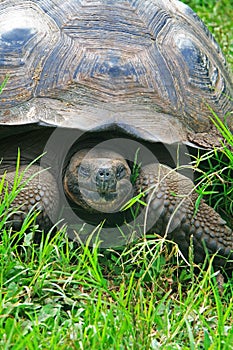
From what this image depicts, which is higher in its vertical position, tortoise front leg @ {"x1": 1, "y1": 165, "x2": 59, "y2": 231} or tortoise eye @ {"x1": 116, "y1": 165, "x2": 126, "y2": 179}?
tortoise eye @ {"x1": 116, "y1": 165, "x2": 126, "y2": 179}

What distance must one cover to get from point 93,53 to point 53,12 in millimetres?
434

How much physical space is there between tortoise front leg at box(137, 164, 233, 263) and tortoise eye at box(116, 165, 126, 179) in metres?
0.13

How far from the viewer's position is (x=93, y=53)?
390cm

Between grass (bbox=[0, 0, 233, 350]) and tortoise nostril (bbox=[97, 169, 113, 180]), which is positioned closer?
grass (bbox=[0, 0, 233, 350])

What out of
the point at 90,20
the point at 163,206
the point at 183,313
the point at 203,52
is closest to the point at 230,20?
the point at 203,52

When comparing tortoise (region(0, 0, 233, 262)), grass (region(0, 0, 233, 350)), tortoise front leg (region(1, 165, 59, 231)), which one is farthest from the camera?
tortoise (region(0, 0, 233, 262))

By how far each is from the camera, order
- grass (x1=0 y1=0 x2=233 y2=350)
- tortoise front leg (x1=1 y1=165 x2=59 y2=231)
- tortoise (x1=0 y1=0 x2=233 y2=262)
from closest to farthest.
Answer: grass (x1=0 y1=0 x2=233 y2=350) < tortoise front leg (x1=1 y1=165 x2=59 y2=231) < tortoise (x1=0 y1=0 x2=233 y2=262)

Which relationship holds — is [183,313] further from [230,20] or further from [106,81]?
[230,20]

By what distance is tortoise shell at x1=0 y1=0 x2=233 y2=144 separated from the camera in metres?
3.76

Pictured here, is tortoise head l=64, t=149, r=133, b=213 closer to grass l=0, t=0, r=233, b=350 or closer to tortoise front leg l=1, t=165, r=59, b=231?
tortoise front leg l=1, t=165, r=59, b=231

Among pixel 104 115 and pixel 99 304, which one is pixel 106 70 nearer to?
pixel 104 115

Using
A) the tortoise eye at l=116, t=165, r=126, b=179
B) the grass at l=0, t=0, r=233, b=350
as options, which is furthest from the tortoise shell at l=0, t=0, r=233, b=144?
the grass at l=0, t=0, r=233, b=350

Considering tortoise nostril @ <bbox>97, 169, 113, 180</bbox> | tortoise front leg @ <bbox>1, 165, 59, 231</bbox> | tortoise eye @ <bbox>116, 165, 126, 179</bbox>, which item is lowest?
tortoise front leg @ <bbox>1, 165, 59, 231</bbox>

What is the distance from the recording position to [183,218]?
3.65 meters
